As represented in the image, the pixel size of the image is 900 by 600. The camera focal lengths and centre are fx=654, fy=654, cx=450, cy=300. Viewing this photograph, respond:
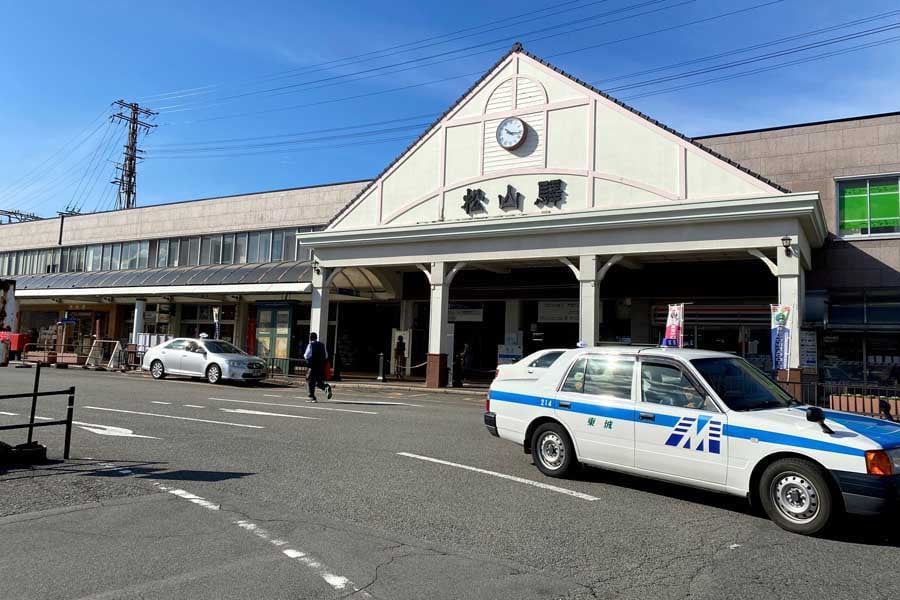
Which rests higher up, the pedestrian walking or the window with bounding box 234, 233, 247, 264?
the window with bounding box 234, 233, 247, 264

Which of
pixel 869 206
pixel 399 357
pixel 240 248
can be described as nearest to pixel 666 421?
pixel 869 206

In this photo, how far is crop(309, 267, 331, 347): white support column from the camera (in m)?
24.3

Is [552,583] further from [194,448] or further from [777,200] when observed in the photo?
[777,200]

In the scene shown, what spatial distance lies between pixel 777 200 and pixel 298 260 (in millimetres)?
20199

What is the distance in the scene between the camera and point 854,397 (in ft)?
44.6

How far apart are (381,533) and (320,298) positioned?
64.6 feet

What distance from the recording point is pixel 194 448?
9.41 m

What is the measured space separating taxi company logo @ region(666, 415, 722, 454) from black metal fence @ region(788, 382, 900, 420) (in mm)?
8198

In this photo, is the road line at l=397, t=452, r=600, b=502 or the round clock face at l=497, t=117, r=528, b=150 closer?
the road line at l=397, t=452, r=600, b=502

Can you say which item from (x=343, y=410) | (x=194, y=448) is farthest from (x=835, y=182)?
(x=194, y=448)

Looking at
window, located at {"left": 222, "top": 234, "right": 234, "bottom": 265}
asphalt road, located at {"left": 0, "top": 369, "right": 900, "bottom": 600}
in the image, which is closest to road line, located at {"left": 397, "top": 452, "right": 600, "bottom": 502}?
asphalt road, located at {"left": 0, "top": 369, "right": 900, "bottom": 600}

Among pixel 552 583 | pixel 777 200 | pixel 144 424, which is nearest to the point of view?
pixel 552 583

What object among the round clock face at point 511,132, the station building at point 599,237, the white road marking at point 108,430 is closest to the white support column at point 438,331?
the station building at point 599,237

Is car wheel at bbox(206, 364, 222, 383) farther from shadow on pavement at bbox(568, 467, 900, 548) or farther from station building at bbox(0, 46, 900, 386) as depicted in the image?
shadow on pavement at bbox(568, 467, 900, 548)
